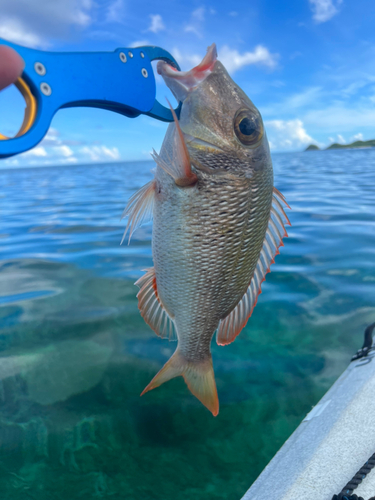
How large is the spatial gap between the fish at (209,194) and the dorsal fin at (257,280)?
0.02 m

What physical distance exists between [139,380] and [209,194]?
2.24m

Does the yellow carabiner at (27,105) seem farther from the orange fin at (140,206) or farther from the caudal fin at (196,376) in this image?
the caudal fin at (196,376)

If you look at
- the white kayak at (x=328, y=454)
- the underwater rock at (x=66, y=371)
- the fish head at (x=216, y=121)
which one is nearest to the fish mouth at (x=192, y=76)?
the fish head at (x=216, y=121)

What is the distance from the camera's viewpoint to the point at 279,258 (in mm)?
6156

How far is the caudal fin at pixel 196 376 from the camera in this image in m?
2.12

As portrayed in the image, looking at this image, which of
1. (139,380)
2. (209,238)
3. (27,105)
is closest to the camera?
(27,105)

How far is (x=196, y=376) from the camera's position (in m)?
2.19

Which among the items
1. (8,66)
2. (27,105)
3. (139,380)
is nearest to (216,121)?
(27,105)

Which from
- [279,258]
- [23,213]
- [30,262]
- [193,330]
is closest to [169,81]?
[193,330]

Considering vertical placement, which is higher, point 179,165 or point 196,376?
point 179,165

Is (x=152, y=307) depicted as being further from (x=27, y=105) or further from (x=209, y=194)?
(x=27, y=105)

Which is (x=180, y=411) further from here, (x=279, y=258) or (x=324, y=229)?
(x=324, y=229)

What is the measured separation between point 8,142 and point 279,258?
5489mm

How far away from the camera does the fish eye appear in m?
1.74
